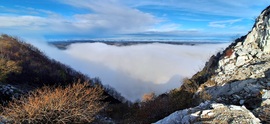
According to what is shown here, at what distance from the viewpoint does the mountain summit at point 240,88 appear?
7742 mm

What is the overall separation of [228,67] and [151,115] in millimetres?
6468

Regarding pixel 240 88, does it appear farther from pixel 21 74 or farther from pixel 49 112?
pixel 21 74

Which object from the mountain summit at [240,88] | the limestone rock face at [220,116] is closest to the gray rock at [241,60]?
the mountain summit at [240,88]

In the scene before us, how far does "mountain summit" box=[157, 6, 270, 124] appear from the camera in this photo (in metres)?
7.74

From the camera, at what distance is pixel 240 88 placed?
1279 cm

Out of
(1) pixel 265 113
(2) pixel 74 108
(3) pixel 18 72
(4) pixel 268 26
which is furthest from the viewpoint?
(3) pixel 18 72

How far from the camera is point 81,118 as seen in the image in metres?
13.4

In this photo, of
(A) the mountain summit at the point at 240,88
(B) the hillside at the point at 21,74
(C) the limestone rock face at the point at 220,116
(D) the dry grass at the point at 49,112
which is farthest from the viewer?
(B) the hillside at the point at 21,74

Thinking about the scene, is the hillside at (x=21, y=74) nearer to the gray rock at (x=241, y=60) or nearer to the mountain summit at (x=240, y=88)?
the mountain summit at (x=240, y=88)

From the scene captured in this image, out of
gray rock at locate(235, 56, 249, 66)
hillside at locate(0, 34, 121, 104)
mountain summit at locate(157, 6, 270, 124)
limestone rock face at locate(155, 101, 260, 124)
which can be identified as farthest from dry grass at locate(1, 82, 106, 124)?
hillside at locate(0, 34, 121, 104)

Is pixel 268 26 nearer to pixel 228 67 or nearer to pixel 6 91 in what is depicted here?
pixel 228 67

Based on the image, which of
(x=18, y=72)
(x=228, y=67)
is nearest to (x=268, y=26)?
(x=228, y=67)

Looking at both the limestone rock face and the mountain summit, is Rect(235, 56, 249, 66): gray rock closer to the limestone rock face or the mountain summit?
the mountain summit

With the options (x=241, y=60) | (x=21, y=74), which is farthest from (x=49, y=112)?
(x=21, y=74)
